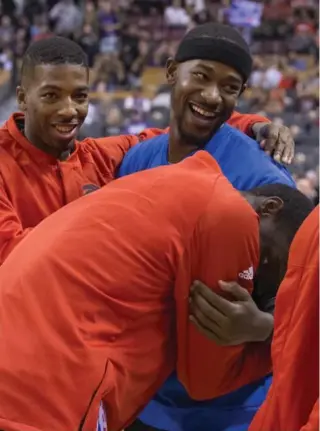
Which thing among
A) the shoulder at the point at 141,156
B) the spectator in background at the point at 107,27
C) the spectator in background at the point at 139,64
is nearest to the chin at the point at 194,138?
the shoulder at the point at 141,156

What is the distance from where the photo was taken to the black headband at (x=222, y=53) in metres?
2.59

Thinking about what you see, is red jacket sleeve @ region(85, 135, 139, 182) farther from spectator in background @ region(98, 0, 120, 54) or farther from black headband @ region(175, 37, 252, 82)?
spectator in background @ region(98, 0, 120, 54)

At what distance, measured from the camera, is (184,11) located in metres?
13.0

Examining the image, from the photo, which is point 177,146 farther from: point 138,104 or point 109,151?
point 138,104

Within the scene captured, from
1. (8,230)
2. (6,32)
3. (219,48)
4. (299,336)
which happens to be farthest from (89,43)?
(299,336)

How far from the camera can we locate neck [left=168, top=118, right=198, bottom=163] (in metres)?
2.71

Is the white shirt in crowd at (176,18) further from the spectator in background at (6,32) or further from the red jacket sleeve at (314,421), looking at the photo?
the red jacket sleeve at (314,421)

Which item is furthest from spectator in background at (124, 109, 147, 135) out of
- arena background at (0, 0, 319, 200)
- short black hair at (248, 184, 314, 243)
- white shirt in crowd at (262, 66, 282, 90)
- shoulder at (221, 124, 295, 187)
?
short black hair at (248, 184, 314, 243)

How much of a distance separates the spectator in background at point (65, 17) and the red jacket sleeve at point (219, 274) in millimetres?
11118

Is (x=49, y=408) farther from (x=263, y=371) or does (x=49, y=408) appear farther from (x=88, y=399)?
(x=263, y=371)

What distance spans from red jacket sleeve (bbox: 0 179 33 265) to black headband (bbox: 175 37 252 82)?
2.69 feet

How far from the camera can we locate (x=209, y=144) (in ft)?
8.69

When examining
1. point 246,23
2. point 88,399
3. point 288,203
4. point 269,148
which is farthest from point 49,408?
point 246,23

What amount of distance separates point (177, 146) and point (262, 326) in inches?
36.0
